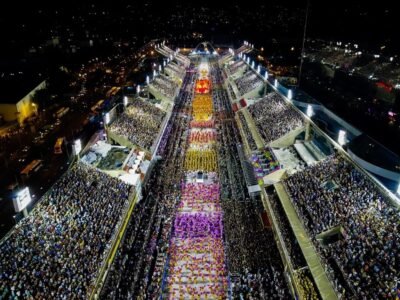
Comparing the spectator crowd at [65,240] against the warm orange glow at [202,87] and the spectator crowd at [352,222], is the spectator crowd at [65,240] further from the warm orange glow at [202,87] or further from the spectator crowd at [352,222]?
the warm orange glow at [202,87]

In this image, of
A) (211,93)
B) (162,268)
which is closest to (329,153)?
(162,268)

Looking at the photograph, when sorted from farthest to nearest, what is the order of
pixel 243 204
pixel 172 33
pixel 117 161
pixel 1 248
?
pixel 172 33 < pixel 117 161 < pixel 243 204 < pixel 1 248

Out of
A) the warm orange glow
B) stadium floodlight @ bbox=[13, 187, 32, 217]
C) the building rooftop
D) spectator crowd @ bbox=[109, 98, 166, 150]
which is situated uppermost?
stadium floodlight @ bbox=[13, 187, 32, 217]

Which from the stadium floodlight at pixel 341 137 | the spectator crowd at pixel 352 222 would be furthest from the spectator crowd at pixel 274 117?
the spectator crowd at pixel 352 222

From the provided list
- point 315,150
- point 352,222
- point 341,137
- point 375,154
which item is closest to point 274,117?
point 315,150

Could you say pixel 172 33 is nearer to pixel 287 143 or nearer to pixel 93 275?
pixel 287 143

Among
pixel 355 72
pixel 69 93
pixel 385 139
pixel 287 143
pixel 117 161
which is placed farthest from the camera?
pixel 69 93

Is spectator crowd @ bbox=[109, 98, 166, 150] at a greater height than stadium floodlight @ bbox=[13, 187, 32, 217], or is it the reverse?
stadium floodlight @ bbox=[13, 187, 32, 217]

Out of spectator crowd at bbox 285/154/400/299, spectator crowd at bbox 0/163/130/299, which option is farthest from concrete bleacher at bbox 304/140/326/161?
spectator crowd at bbox 0/163/130/299

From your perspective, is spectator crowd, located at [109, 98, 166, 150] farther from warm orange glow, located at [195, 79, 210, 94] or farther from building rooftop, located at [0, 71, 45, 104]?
warm orange glow, located at [195, 79, 210, 94]

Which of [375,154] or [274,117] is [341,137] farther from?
[274,117]

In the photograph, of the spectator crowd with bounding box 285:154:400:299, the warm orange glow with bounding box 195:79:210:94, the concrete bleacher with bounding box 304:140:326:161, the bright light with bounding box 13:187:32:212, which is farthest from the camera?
the warm orange glow with bounding box 195:79:210:94
